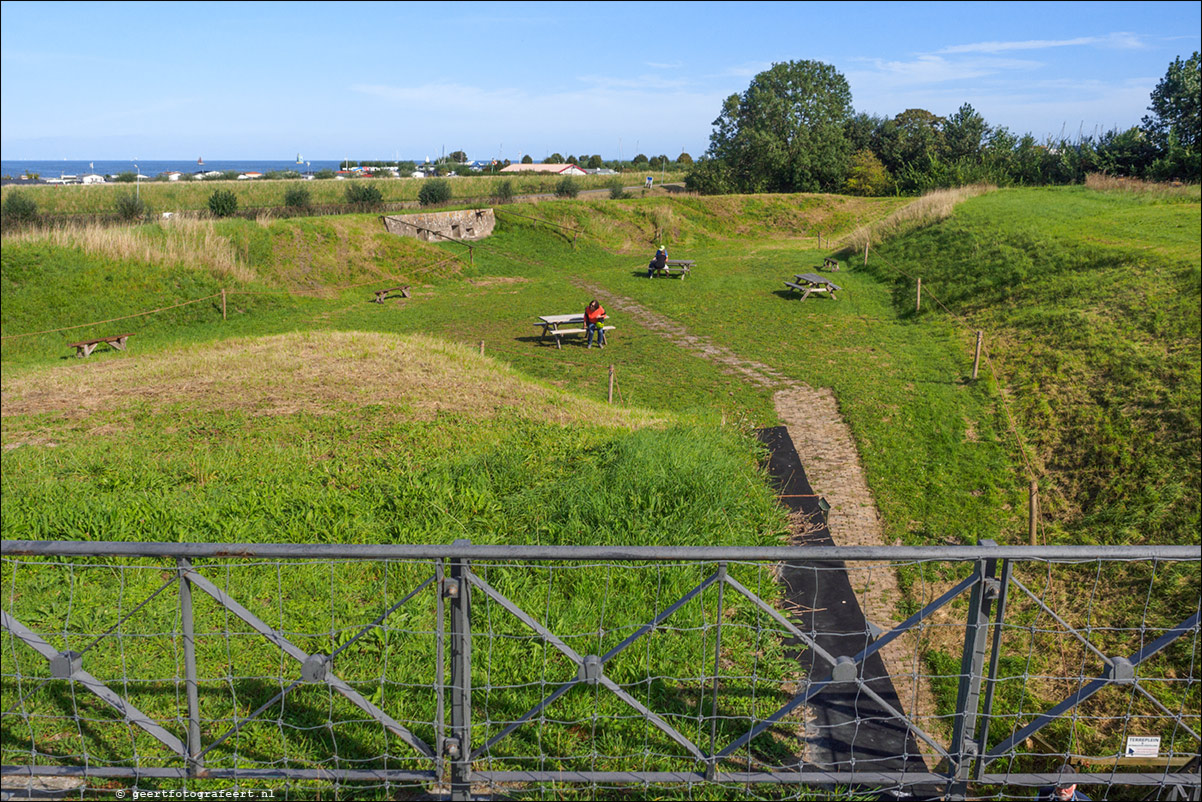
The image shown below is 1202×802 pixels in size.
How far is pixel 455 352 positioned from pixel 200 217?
19.6 meters

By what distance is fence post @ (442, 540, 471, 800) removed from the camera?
131 inches

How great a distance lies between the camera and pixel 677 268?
29.9 m

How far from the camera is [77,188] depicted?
4412 centimetres

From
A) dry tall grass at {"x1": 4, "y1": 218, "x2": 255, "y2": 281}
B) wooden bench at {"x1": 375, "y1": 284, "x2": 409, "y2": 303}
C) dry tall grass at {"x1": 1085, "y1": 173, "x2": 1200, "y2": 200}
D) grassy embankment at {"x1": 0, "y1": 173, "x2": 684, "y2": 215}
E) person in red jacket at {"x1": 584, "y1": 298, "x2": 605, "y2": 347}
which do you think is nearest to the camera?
person in red jacket at {"x1": 584, "y1": 298, "x2": 605, "y2": 347}

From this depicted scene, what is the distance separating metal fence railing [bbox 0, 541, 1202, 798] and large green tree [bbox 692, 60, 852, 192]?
162 feet

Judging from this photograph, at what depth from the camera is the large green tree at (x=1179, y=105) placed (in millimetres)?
35469

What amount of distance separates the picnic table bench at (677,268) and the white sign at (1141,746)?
24342 millimetres

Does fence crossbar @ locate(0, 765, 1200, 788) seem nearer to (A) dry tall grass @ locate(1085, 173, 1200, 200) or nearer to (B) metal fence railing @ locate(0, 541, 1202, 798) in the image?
(B) metal fence railing @ locate(0, 541, 1202, 798)

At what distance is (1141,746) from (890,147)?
189 feet

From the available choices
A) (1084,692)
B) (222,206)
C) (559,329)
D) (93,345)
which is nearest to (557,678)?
(1084,692)

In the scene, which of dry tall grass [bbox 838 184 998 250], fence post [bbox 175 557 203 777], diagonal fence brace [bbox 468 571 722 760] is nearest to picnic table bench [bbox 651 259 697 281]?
dry tall grass [bbox 838 184 998 250]

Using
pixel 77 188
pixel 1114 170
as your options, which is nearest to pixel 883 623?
pixel 1114 170

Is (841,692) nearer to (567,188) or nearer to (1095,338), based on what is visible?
(1095,338)

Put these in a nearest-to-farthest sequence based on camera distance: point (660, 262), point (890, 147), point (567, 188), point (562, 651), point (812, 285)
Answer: point (562, 651), point (812, 285), point (660, 262), point (567, 188), point (890, 147)
